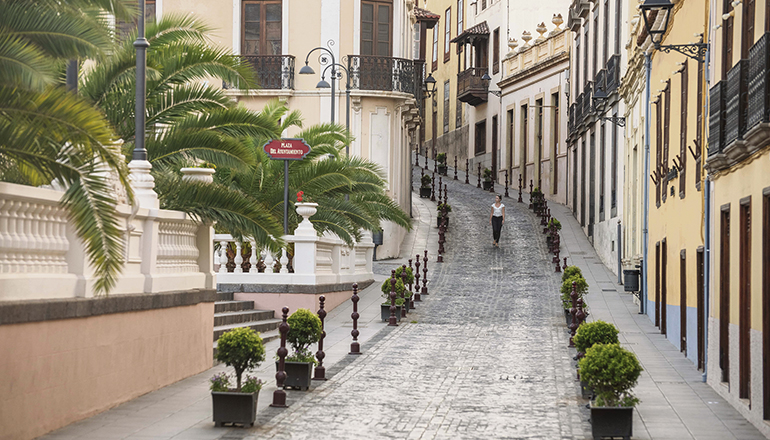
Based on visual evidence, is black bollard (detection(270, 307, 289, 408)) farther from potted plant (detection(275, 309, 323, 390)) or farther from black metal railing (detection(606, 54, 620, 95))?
black metal railing (detection(606, 54, 620, 95))

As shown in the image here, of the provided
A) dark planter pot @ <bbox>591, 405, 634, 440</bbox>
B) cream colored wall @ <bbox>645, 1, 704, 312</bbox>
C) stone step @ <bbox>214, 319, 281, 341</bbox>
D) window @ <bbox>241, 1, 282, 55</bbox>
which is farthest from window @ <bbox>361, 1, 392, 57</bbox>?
dark planter pot @ <bbox>591, 405, 634, 440</bbox>

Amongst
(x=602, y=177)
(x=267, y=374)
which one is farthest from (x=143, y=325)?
(x=602, y=177)

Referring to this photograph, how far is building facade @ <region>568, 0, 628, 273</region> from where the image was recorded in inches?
1150

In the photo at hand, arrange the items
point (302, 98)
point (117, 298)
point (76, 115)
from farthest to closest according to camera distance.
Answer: point (302, 98)
point (117, 298)
point (76, 115)

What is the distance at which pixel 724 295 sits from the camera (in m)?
12.6

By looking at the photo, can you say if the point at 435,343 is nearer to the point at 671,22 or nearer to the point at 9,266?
the point at 671,22

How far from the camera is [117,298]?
1085cm

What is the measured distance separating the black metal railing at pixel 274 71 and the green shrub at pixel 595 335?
2079cm

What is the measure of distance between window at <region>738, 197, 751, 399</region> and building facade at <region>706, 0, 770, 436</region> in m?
0.01

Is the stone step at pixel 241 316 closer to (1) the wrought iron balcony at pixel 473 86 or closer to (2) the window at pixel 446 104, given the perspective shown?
(1) the wrought iron balcony at pixel 473 86

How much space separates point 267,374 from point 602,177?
68.3 ft

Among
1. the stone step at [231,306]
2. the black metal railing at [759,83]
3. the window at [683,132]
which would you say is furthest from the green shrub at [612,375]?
the stone step at [231,306]

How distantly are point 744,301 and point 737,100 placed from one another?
2210 millimetres

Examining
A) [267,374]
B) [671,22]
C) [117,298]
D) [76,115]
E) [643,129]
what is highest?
[671,22]
